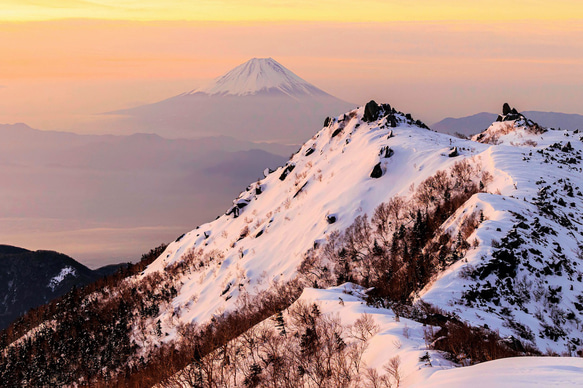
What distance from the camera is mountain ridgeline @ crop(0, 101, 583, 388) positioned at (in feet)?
72.8

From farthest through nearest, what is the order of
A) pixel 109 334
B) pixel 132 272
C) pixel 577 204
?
pixel 132 272 < pixel 109 334 < pixel 577 204

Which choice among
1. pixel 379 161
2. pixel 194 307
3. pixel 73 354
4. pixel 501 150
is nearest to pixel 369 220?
pixel 379 161

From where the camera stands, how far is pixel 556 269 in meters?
29.0

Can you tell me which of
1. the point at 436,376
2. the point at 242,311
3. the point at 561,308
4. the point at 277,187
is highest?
the point at 436,376

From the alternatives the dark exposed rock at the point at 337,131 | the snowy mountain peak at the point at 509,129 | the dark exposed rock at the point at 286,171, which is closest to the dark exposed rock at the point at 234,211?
the dark exposed rock at the point at 286,171

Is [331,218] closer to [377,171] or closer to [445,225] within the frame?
[377,171]

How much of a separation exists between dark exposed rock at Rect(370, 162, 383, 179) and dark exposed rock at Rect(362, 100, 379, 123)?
65.0ft

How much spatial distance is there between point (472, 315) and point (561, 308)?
641 cm

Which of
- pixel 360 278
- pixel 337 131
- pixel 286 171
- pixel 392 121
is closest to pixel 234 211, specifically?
pixel 286 171

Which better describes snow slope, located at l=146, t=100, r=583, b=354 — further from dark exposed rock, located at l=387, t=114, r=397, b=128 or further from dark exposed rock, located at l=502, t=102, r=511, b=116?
dark exposed rock, located at l=502, t=102, r=511, b=116

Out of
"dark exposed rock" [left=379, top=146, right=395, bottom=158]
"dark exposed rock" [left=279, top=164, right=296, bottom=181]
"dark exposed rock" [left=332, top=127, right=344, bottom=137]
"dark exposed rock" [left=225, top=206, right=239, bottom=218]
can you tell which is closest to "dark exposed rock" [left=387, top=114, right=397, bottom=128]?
"dark exposed rock" [left=332, top=127, right=344, bottom=137]

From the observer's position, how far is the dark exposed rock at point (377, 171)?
201 feet

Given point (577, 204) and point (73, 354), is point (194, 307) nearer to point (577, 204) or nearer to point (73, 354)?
point (73, 354)

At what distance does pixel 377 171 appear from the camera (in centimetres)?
6131
